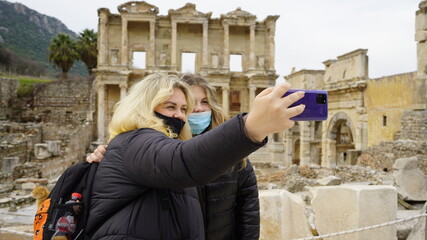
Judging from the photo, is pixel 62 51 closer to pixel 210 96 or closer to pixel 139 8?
pixel 139 8

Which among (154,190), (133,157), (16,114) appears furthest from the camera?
(16,114)

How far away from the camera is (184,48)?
87.9 feet

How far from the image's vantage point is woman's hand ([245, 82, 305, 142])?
46.7 inches

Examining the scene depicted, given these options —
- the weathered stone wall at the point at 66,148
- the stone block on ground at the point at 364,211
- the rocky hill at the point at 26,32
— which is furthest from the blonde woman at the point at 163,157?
the rocky hill at the point at 26,32

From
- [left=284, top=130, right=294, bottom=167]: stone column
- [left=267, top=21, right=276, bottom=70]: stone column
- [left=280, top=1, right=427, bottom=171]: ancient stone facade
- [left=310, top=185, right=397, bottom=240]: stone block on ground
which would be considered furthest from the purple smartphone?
[left=267, top=21, right=276, bottom=70]: stone column

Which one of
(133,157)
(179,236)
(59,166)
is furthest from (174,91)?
(59,166)

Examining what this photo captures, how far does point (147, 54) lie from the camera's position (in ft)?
85.7

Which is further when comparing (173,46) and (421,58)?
(173,46)

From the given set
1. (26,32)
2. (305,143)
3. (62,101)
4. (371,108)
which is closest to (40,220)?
(371,108)

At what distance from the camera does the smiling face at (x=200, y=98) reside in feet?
8.82

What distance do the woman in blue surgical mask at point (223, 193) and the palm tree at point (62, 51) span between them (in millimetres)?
39041

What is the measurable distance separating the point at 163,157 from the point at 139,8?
2606cm

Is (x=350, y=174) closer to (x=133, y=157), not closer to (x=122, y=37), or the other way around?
(x=133, y=157)

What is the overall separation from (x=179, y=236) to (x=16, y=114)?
36.2 metres
